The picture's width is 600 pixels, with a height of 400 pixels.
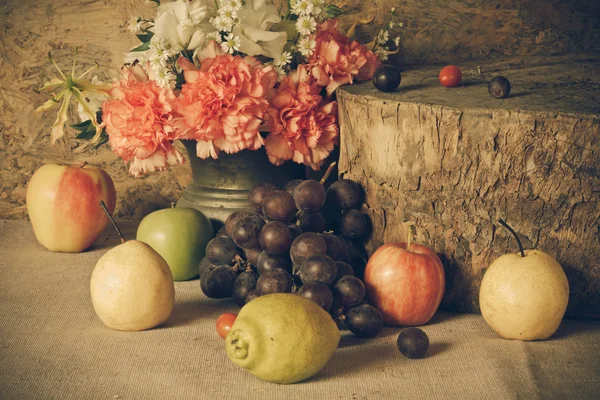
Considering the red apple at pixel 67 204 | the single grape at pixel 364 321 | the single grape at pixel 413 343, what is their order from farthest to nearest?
1. the red apple at pixel 67 204
2. the single grape at pixel 364 321
3. the single grape at pixel 413 343

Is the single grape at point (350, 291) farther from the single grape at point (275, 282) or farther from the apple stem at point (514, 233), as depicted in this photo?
the apple stem at point (514, 233)

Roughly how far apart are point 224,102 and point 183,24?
0.86ft

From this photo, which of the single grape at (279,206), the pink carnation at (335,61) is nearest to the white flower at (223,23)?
the pink carnation at (335,61)

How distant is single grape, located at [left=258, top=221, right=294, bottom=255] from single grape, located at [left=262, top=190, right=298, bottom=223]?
0.15ft

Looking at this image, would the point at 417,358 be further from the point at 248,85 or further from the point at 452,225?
the point at 248,85

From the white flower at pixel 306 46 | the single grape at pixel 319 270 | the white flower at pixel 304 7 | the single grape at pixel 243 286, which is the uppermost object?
the white flower at pixel 304 7

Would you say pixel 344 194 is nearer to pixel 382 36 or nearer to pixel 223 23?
pixel 223 23

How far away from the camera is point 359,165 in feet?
6.64

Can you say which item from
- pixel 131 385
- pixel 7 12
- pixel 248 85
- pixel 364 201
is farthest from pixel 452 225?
pixel 7 12

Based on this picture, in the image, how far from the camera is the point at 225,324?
5.63 ft

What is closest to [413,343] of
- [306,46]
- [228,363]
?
[228,363]

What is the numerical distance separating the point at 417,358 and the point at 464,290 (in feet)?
1.09

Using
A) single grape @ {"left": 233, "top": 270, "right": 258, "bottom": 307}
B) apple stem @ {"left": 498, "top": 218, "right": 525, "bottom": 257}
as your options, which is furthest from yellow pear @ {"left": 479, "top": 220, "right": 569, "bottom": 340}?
single grape @ {"left": 233, "top": 270, "right": 258, "bottom": 307}

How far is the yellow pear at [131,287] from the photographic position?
1708 mm
